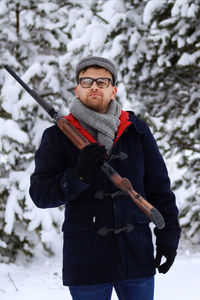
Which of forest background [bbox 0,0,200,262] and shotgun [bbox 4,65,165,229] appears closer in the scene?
shotgun [bbox 4,65,165,229]

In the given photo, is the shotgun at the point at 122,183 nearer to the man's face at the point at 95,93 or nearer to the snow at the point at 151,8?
the man's face at the point at 95,93

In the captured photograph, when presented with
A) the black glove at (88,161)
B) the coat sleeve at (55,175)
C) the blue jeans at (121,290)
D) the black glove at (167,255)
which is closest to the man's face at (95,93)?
the coat sleeve at (55,175)

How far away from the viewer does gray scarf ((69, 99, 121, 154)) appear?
2213mm

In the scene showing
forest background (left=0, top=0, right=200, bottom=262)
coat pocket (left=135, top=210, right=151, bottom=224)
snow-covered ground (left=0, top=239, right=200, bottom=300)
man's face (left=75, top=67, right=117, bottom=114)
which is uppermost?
forest background (left=0, top=0, right=200, bottom=262)

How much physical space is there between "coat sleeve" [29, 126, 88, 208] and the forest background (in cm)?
356

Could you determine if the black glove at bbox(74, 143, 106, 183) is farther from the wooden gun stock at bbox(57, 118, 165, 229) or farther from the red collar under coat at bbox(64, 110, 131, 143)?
the red collar under coat at bbox(64, 110, 131, 143)

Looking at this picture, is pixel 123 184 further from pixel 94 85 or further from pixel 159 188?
pixel 94 85

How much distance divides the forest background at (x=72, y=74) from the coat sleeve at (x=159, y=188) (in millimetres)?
3617

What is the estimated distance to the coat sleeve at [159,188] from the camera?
235 cm

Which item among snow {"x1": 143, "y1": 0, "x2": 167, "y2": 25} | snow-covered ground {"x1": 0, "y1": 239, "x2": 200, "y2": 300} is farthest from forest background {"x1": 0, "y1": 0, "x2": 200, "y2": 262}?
snow-covered ground {"x1": 0, "y1": 239, "x2": 200, "y2": 300}

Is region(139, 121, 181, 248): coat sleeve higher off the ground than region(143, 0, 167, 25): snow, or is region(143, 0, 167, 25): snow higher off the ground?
region(143, 0, 167, 25): snow

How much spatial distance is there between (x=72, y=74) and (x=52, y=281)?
414cm

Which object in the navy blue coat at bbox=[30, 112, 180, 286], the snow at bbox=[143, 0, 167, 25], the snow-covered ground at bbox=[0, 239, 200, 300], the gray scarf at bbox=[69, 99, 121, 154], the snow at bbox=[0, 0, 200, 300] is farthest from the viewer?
the snow at bbox=[143, 0, 167, 25]

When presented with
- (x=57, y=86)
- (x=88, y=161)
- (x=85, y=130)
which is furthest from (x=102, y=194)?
(x=57, y=86)
